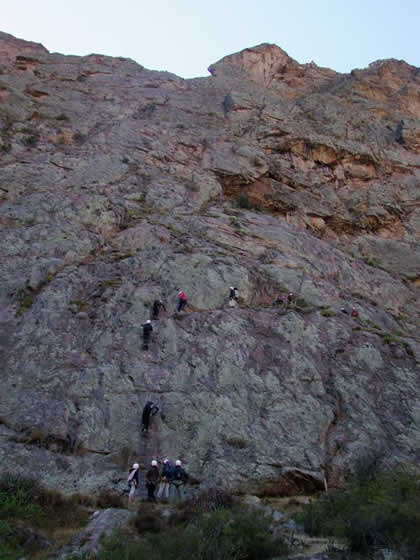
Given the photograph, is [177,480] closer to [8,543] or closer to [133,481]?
[133,481]

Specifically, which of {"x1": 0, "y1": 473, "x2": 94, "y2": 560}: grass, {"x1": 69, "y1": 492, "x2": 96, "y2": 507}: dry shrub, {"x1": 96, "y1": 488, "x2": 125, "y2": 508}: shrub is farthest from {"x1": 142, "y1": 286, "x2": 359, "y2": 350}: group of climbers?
{"x1": 0, "y1": 473, "x2": 94, "y2": 560}: grass

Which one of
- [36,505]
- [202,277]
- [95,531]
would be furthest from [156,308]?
[95,531]

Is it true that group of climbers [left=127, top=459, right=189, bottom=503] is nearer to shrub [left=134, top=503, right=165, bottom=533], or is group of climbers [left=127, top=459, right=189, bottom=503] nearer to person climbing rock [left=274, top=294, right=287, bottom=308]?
shrub [left=134, top=503, right=165, bottom=533]

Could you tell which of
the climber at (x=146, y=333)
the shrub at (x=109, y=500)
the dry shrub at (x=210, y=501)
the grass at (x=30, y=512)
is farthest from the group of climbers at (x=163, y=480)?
the climber at (x=146, y=333)

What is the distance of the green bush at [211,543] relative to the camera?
9.00 metres

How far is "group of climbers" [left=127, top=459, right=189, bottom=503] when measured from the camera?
1341cm

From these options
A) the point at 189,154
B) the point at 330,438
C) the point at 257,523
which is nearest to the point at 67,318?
the point at 330,438

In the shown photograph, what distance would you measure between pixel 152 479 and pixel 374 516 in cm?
638

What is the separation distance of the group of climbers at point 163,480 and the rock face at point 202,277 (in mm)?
657

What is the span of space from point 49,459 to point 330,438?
8.88 metres

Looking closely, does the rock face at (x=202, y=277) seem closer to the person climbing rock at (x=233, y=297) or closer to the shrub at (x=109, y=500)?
the person climbing rock at (x=233, y=297)

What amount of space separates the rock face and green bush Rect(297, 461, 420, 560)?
2975mm

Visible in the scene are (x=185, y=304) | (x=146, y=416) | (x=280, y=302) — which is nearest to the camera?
(x=146, y=416)

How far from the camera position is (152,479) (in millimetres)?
13797
